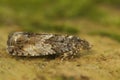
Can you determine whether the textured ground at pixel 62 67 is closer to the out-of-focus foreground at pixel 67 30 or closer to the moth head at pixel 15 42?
the out-of-focus foreground at pixel 67 30

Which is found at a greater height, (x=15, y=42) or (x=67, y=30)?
(x=15, y=42)

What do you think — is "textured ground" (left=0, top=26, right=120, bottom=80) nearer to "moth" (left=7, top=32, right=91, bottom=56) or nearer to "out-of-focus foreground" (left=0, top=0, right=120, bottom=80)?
"out-of-focus foreground" (left=0, top=0, right=120, bottom=80)

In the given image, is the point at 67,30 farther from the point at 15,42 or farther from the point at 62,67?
the point at 62,67

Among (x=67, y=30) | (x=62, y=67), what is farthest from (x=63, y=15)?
(x=62, y=67)

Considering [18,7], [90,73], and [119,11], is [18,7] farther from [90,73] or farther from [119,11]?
[90,73]

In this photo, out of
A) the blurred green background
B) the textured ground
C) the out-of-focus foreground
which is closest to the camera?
the textured ground

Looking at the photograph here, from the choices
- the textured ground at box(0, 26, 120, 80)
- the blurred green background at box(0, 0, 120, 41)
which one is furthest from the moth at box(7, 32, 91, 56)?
the blurred green background at box(0, 0, 120, 41)
